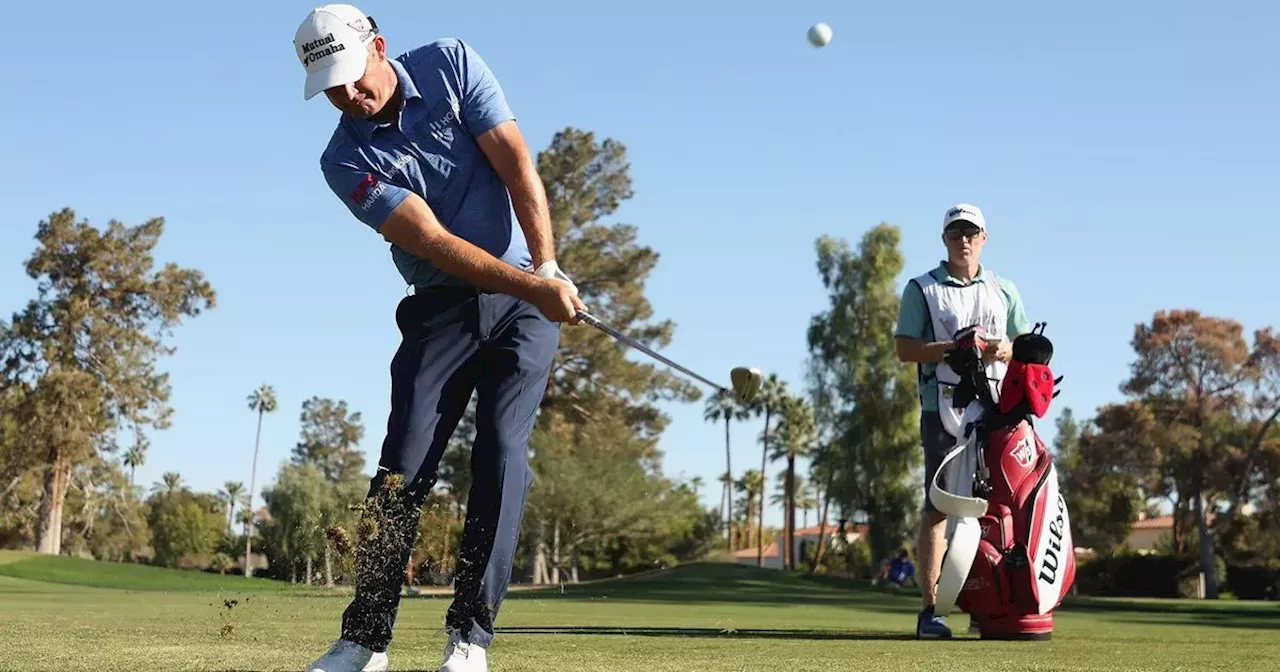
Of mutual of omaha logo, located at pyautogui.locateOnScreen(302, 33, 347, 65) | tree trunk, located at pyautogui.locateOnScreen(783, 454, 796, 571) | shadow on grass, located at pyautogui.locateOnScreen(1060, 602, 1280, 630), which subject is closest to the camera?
mutual of omaha logo, located at pyautogui.locateOnScreen(302, 33, 347, 65)

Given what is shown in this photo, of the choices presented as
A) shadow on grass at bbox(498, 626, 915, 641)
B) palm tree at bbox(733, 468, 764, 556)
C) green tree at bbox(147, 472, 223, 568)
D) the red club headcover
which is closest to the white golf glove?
shadow on grass at bbox(498, 626, 915, 641)

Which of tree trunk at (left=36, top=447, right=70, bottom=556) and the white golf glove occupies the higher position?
tree trunk at (left=36, top=447, right=70, bottom=556)

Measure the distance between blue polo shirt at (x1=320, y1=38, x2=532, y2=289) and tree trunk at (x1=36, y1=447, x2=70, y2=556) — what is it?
5060 centimetres

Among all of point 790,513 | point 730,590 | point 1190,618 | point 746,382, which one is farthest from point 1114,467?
point 746,382

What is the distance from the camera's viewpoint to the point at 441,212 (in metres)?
4.59

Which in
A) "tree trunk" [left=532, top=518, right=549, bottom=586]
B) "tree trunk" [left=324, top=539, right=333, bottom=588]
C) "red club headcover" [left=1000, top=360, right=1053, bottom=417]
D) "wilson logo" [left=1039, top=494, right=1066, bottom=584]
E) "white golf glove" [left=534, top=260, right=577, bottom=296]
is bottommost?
"tree trunk" [left=324, top=539, right=333, bottom=588]

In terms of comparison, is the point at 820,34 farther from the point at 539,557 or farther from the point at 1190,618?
the point at 539,557

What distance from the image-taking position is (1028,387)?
22.2 ft

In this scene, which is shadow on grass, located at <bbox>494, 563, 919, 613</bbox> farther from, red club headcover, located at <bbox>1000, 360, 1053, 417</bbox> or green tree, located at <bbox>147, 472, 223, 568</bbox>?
green tree, located at <bbox>147, 472, 223, 568</bbox>

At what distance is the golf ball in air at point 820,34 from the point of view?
2186cm

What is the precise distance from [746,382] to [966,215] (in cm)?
287

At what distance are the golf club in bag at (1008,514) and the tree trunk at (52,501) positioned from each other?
4935 centimetres

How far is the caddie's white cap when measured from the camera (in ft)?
24.3

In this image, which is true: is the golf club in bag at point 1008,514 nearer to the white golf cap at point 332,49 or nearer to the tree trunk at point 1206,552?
the white golf cap at point 332,49
